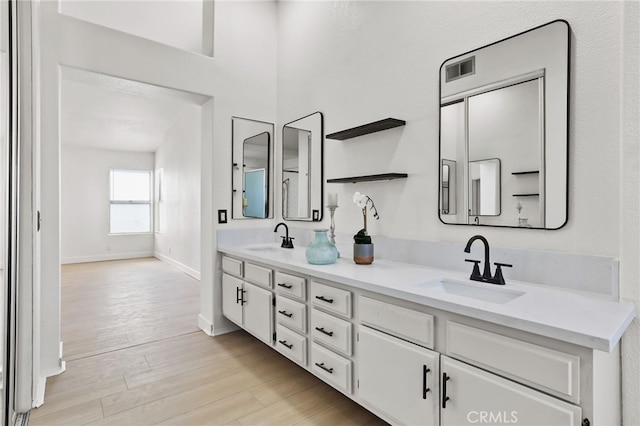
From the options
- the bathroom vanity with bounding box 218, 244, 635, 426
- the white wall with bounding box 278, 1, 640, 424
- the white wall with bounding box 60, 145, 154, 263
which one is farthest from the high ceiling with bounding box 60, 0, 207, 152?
the bathroom vanity with bounding box 218, 244, 635, 426

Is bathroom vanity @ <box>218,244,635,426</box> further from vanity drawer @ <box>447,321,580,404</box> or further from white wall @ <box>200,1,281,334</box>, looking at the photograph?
white wall @ <box>200,1,281,334</box>

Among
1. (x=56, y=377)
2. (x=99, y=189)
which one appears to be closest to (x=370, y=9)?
(x=56, y=377)

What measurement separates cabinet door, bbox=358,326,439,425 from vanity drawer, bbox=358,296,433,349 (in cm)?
4

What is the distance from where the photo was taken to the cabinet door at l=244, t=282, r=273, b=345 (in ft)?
8.25

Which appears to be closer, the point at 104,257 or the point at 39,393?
the point at 39,393

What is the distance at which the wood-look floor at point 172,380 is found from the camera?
6.41ft

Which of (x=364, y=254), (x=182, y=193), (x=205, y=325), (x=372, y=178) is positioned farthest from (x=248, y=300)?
(x=182, y=193)

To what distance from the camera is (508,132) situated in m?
1.78

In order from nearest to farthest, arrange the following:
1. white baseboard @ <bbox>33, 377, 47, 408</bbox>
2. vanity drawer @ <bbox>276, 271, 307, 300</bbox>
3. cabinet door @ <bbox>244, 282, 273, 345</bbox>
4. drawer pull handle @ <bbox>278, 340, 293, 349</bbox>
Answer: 1. white baseboard @ <bbox>33, 377, 47, 408</bbox>
2. vanity drawer @ <bbox>276, 271, 307, 300</bbox>
3. drawer pull handle @ <bbox>278, 340, 293, 349</bbox>
4. cabinet door @ <bbox>244, 282, 273, 345</bbox>

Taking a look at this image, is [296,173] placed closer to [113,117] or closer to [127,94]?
[127,94]

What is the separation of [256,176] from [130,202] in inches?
236

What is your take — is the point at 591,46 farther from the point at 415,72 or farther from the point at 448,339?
the point at 448,339

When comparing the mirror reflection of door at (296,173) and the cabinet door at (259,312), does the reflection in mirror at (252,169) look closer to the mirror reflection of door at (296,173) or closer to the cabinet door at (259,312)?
the mirror reflection of door at (296,173)

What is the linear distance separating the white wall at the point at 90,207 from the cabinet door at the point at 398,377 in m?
7.71
